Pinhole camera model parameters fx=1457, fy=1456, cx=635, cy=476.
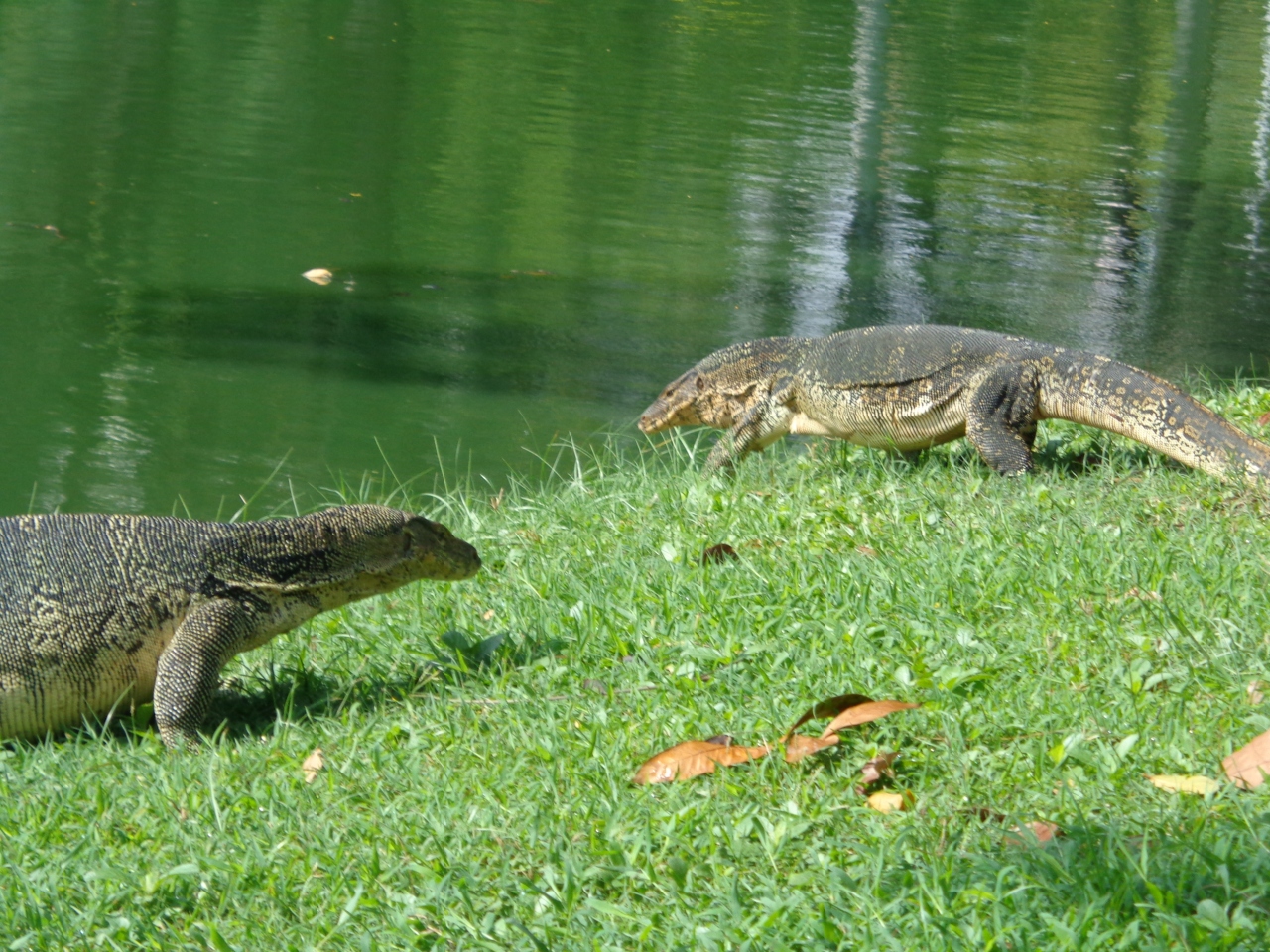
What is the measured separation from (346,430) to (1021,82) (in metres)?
14.7

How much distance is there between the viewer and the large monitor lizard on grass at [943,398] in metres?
5.10

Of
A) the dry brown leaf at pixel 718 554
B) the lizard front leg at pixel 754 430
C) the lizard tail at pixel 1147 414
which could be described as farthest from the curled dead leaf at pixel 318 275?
the dry brown leaf at pixel 718 554

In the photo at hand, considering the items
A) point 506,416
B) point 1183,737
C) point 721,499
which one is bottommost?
point 506,416

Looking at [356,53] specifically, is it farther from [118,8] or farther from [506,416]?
[506,416]

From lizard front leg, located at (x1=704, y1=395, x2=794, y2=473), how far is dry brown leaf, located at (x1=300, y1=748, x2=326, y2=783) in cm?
303

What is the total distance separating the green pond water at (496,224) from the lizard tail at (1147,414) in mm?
2640

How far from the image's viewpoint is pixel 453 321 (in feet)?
30.0

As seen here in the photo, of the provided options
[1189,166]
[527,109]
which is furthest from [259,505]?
[1189,166]

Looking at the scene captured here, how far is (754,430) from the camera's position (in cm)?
625

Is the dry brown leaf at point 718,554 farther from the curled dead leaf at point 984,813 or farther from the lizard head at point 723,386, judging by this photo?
the lizard head at point 723,386

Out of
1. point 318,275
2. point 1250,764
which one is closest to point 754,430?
point 1250,764

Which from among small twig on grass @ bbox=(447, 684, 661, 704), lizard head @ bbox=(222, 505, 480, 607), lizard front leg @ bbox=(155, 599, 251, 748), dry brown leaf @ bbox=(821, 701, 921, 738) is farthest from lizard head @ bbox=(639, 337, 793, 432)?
dry brown leaf @ bbox=(821, 701, 921, 738)

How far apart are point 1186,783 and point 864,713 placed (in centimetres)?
66

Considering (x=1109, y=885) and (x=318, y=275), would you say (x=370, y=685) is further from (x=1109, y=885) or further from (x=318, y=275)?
(x=318, y=275)
